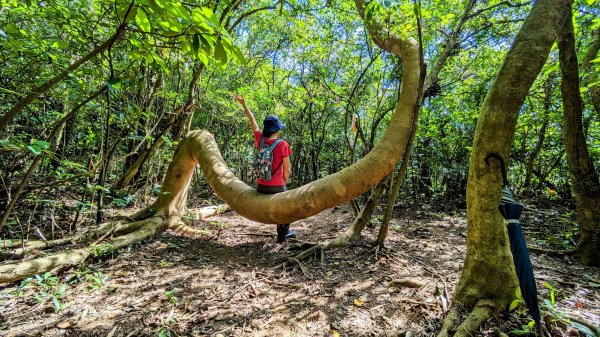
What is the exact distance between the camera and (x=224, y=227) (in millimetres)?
5824

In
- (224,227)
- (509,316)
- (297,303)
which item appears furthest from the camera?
(224,227)

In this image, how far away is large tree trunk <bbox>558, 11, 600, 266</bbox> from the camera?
3.16 meters

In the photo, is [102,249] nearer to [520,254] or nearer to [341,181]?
[341,181]

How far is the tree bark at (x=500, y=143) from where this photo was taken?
2.00 meters

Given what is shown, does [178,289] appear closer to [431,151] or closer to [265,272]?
[265,272]

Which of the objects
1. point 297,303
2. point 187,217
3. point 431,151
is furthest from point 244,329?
point 431,151

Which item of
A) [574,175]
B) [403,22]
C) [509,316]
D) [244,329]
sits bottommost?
[244,329]

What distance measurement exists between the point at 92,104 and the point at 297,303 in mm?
3940

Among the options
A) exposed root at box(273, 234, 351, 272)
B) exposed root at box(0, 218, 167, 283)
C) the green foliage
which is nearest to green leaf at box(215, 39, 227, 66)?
exposed root at box(273, 234, 351, 272)

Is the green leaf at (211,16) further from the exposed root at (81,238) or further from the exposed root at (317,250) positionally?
the exposed root at (81,238)

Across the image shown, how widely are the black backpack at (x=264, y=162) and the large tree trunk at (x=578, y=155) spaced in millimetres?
3776

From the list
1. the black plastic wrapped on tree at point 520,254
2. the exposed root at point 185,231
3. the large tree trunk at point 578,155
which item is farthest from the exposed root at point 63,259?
the large tree trunk at point 578,155

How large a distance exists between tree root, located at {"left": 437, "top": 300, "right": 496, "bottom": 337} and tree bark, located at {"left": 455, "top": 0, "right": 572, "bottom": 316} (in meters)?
0.06

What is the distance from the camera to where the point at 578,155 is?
10.8 feet
